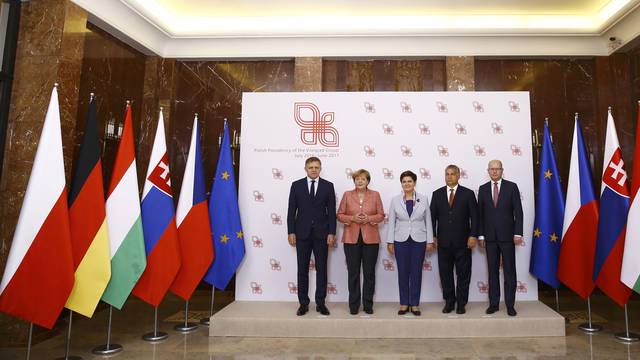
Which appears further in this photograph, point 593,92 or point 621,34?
point 593,92

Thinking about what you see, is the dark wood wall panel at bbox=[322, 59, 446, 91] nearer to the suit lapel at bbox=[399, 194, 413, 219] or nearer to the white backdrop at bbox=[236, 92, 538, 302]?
the white backdrop at bbox=[236, 92, 538, 302]

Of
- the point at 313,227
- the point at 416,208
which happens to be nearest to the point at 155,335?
the point at 313,227

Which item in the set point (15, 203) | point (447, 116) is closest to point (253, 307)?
point (15, 203)

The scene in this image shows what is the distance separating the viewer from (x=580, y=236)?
390 centimetres

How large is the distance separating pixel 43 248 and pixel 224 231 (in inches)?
67.0

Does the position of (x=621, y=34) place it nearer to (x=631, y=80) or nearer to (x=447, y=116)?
(x=631, y=80)

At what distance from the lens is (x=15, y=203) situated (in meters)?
3.65

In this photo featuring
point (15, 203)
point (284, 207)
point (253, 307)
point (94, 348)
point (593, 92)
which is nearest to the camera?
point (94, 348)

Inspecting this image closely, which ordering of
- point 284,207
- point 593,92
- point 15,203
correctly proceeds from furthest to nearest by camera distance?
point 593,92
point 284,207
point 15,203

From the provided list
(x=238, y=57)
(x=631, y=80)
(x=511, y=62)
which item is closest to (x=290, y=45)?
(x=238, y=57)

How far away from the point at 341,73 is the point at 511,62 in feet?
8.25

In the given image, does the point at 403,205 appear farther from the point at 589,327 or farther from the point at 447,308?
the point at 589,327

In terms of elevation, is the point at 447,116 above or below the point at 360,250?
above

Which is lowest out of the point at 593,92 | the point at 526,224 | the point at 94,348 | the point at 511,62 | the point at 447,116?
the point at 94,348
